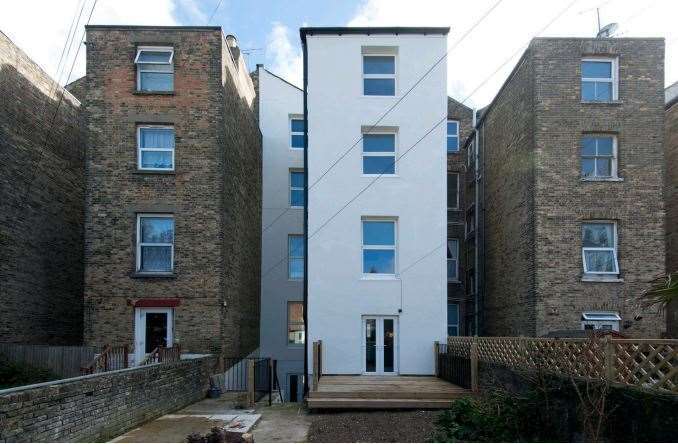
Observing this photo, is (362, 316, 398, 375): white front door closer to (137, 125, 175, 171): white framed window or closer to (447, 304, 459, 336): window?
(137, 125, 175, 171): white framed window

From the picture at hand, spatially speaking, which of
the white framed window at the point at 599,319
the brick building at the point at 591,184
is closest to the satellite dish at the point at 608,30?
the brick building at the point at 591,184

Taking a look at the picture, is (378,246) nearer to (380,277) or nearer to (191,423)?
(380,277)

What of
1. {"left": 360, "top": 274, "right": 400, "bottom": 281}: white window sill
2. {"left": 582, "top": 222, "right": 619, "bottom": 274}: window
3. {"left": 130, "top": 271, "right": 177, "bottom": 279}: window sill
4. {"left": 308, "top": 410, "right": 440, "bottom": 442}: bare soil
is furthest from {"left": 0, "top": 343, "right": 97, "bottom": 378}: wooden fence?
{"left": 582, "top": 222, "right": 619, "bottom": 274}: window

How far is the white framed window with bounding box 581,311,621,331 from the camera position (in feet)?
49.3

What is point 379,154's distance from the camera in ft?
53.5

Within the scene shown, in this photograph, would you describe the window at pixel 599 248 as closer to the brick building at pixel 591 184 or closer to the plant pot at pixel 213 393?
the brick building at pixel 591 184

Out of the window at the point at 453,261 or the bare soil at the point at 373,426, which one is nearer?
the bare soil at the point at 373,426

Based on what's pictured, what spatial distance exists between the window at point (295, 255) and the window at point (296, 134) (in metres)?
4.20

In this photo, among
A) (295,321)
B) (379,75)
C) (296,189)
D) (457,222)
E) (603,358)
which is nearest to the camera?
(603,358)

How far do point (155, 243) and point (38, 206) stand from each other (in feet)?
14.9

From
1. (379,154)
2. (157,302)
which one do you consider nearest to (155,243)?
(157,302)

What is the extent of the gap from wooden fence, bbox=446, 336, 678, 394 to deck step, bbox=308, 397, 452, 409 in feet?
5.25

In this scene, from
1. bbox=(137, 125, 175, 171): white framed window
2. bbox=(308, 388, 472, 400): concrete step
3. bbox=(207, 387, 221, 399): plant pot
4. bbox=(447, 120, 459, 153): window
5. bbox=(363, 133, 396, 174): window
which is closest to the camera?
bbox=(308, 388, 472, 400): concrete step

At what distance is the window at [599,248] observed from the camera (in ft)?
50.7
